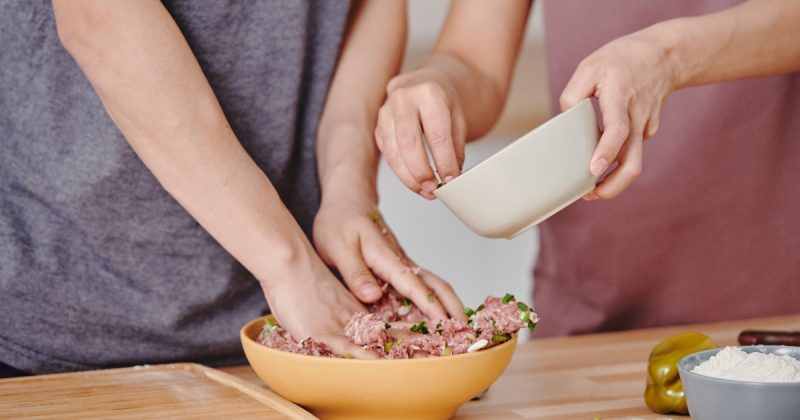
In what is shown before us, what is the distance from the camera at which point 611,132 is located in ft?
3.12

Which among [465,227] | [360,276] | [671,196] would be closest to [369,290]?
[360,276]

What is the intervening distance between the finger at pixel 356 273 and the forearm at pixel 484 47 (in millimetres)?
306

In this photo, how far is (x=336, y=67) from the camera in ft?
4.55

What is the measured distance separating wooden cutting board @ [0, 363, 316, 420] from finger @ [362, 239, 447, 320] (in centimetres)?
21

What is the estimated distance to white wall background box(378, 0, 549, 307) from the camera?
2.58 metres

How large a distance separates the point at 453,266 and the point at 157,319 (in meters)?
1.63

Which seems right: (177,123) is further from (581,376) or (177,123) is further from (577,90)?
(581,376)

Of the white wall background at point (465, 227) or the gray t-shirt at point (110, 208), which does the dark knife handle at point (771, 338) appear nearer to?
the gray t-shirt at point (110, 208)

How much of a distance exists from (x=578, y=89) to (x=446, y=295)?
300mm

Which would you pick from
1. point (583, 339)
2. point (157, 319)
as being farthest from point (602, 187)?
Answer: point (157, 319)

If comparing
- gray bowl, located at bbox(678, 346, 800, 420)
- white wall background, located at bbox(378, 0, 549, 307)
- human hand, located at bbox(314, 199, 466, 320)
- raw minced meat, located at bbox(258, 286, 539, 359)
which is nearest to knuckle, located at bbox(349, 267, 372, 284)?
human hand, located at bbox(314, 199, 466, 320)

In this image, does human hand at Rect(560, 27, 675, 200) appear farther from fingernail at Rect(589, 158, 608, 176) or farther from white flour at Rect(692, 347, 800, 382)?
white flour at Rect(692, 347, 800, 382)

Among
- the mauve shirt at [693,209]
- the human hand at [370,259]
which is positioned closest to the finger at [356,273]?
the human hand at [370,259]

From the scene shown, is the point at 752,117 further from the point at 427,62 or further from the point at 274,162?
the point at 274,162
